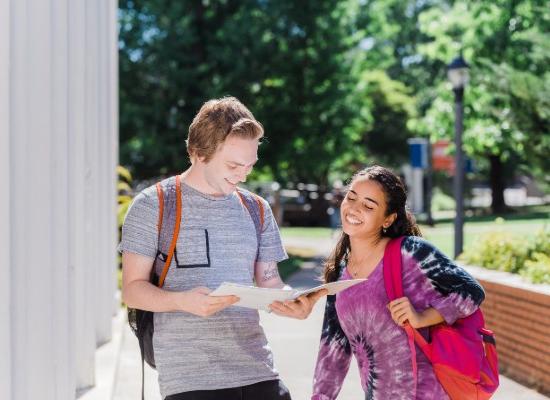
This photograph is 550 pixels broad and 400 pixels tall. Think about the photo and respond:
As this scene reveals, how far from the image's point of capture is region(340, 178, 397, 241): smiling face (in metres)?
3.79

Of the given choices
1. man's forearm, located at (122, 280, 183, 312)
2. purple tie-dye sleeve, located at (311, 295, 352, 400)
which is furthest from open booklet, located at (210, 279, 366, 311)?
purple tie-dye sleeve, located at (311, 295, 352, 400)

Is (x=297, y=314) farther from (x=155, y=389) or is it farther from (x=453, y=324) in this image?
(x=155, y=389)

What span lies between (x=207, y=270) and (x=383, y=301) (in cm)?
74

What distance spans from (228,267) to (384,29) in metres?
23.0

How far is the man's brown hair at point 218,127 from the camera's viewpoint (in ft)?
10.8

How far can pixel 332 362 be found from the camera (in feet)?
12.9

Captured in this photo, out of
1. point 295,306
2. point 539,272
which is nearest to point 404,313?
point 295,306

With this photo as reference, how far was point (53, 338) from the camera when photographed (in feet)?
14.8

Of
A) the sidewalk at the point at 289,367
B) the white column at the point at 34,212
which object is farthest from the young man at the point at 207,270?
the sidewalk at the point at 289,367

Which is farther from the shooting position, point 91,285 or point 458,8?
point 458,8

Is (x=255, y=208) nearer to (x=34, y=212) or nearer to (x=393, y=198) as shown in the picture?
(x=393, y=198)

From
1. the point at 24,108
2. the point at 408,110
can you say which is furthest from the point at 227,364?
the point at 408,110

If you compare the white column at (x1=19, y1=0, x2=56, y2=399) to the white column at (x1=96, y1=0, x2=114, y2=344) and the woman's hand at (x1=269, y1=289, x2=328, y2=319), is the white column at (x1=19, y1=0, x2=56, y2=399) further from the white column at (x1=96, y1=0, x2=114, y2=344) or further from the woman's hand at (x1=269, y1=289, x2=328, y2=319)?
the white column at (x1=96, y1=0, x2=114, y2=344)

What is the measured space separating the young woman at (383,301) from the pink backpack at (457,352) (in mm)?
32
